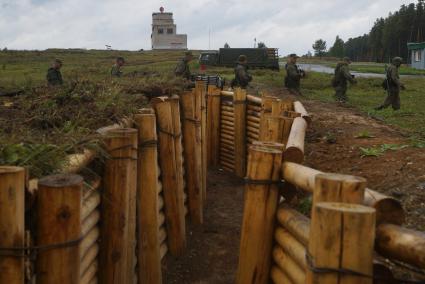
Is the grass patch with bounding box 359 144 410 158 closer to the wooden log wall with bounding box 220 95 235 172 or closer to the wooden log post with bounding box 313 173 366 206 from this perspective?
the wooden log wall with bounding box 220 95 235 172

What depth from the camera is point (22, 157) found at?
311cm

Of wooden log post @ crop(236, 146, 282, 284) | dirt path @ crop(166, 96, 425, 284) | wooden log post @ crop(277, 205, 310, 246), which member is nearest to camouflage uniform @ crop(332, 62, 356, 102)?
dirt path @ crop(166, 96, 425, 284)

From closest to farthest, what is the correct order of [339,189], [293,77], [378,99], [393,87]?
[339,189], [393,87], [293,77], [378,99]

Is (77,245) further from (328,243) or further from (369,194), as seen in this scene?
(369,194)

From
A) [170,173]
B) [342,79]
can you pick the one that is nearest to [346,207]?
[170,173]

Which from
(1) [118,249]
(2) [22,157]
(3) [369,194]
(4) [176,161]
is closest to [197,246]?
(4) [176,161]

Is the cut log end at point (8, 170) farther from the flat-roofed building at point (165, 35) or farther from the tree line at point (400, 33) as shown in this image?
the tree line at point (400, 33)

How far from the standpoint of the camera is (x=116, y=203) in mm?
4031

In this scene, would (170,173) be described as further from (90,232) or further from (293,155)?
(293,155)

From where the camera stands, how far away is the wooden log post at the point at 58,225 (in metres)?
2.74

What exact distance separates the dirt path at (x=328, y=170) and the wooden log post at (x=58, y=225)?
3028mm

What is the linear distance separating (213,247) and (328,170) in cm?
208

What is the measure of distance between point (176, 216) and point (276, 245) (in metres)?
2.60

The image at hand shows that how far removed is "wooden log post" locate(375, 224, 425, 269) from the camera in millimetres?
2176
